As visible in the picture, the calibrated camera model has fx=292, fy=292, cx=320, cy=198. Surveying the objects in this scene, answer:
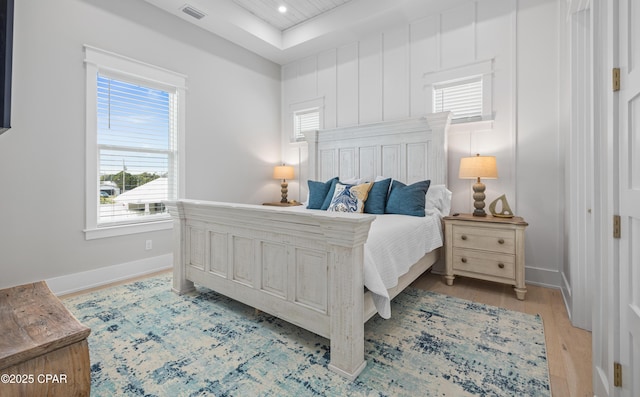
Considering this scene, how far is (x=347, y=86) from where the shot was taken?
428 centimetres

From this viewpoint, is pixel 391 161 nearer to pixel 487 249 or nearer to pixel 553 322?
pixel 487 249

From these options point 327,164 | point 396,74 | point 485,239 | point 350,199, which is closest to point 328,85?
point 396,74

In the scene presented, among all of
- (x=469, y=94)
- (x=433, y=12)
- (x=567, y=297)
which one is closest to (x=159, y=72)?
(x=433, y=12)

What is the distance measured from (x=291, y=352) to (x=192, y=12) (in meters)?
3.86

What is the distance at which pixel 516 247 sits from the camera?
8.61ft

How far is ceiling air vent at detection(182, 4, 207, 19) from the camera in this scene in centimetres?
340

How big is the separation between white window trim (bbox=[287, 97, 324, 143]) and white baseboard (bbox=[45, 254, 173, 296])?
264cm

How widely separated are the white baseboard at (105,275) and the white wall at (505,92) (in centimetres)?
331

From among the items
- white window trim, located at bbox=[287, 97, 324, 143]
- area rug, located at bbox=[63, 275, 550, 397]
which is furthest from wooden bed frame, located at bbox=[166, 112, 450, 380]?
white window trim, located at bbox=[287, 97, 324, 143]

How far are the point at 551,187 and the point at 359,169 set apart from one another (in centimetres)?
211

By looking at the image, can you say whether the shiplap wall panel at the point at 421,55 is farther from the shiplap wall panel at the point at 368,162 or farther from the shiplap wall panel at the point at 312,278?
the shiplap wall panel at the point at 312,278

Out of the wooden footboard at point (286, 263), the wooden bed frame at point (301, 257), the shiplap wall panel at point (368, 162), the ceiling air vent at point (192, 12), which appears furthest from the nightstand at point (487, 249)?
the ceiling air vent at point (192, 12)

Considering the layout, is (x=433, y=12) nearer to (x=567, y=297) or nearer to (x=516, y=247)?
(x=516, y=247)

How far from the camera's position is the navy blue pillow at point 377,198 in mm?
3100
